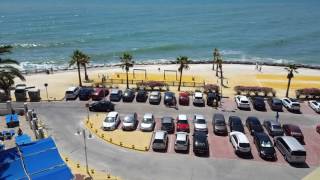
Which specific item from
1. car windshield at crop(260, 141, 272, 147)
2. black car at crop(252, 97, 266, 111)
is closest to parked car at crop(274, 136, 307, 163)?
car windshield at crop(260, 141, 272, 147)

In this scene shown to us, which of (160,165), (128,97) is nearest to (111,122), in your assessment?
(128,97)

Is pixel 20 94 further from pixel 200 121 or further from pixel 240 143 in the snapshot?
pixel 240 143

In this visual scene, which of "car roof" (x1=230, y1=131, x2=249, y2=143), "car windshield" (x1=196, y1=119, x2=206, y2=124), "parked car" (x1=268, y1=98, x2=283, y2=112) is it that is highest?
"parked car" (x1=268, y1=98, x2=283, y2=112)

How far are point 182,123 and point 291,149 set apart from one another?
40.6ft

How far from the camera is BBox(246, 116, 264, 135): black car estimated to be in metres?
42.4

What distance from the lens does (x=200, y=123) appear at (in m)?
44.0

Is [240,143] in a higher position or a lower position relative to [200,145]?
higher

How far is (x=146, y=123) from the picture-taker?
1721 inches

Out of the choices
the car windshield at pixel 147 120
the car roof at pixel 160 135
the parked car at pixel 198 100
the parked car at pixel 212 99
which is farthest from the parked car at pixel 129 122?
the parked car at pixel 212 99

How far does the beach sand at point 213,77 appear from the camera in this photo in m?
62.3

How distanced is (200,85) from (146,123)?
22.1 metres

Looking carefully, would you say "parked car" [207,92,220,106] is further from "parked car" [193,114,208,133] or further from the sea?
the sea

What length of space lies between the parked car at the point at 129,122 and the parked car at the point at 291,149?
50.0 feet

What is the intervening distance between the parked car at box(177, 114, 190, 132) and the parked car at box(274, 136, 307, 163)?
31.4ft
